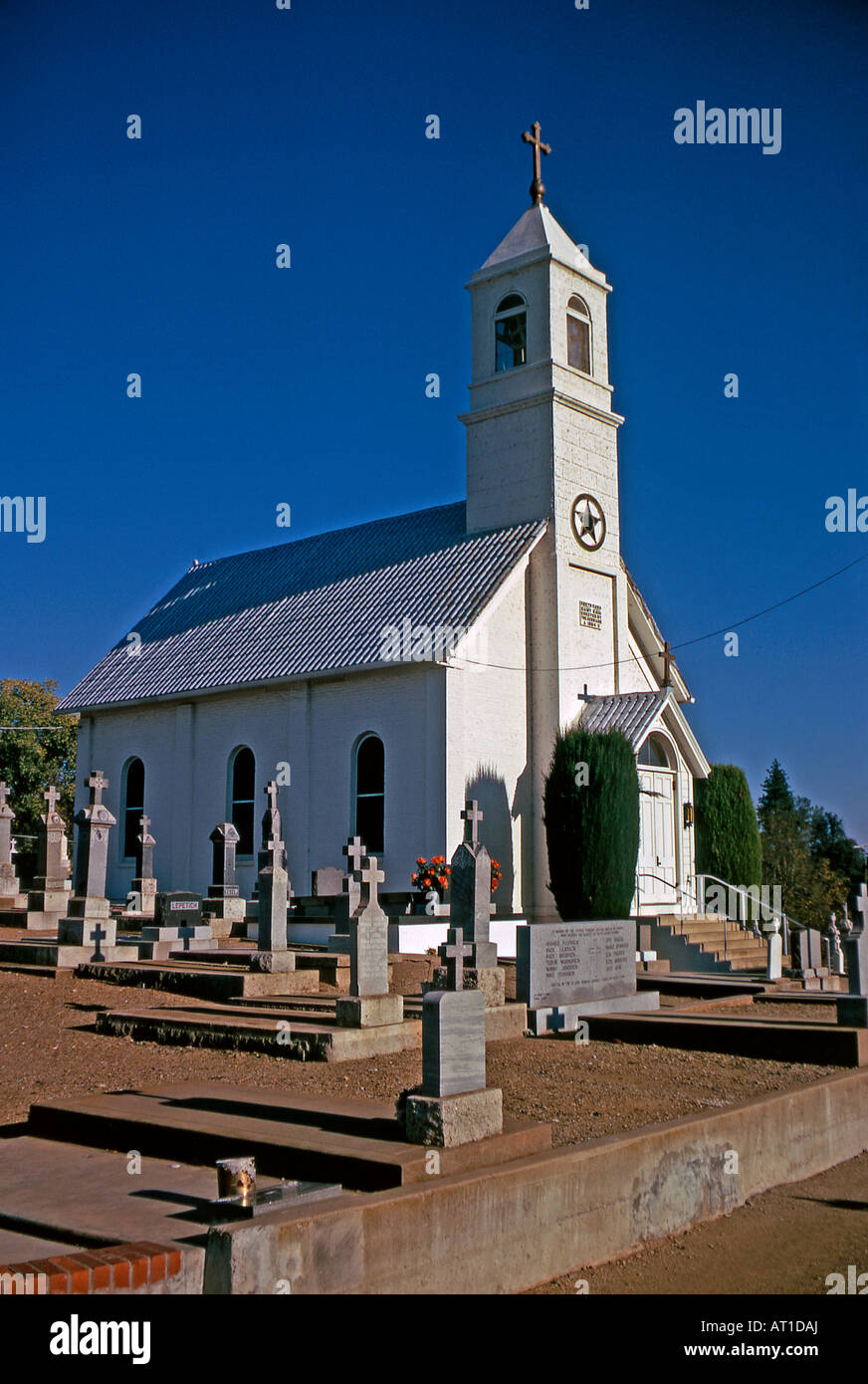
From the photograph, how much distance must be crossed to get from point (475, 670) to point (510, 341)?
8.19 meters

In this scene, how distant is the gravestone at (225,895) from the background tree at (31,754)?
70.6ft

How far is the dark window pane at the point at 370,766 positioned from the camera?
23344 millimetres

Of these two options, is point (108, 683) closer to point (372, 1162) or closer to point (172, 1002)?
point (172, 1002)

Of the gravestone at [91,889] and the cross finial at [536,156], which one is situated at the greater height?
the cross finial at [536,156]

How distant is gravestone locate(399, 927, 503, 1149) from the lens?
6453mm

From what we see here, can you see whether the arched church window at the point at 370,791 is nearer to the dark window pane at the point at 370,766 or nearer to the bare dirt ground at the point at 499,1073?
the dark window pane at the point at 370,766

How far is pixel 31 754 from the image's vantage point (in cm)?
4394

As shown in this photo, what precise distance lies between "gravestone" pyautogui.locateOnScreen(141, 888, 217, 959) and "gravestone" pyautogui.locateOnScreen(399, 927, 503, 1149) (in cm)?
1064

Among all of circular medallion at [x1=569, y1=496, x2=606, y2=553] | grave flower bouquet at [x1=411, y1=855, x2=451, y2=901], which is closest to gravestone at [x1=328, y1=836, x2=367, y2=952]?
grave flower bouquet at [x1=411, y1=855, x2=451, y2=901]

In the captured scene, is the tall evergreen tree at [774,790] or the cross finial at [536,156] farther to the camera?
the tall evergreen tree at [774,790]

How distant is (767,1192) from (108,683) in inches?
947

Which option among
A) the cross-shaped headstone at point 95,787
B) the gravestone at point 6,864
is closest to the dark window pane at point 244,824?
the gravestone at point 6,864

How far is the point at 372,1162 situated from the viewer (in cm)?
607
